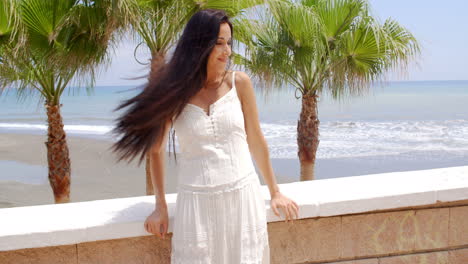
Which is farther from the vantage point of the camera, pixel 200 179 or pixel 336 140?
pixel 336 140

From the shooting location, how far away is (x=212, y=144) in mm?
1877

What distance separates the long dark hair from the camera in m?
1.88

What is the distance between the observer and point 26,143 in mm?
19203

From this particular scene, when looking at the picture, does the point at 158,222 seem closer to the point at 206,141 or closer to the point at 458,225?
the point at 206,141

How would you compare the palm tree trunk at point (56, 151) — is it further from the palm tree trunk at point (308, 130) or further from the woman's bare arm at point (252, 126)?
the woman's bare arm at point (252, 126)

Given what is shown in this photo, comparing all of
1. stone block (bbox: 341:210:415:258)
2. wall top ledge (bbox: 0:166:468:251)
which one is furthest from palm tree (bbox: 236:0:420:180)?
stone block (bbox: 341:210:415:258)

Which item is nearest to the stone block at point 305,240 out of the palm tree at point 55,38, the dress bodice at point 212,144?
the dress bodice at point 212,144

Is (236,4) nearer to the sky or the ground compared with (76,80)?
nearer to the sky

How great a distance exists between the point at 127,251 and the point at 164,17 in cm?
388

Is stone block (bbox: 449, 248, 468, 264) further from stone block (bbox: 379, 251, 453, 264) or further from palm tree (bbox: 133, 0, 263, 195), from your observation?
palm tree (bbox: 133, 0, 263, 195)

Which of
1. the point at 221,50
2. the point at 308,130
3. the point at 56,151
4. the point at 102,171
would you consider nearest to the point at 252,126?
the point at 221,50

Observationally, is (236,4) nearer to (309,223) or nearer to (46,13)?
(46,13)

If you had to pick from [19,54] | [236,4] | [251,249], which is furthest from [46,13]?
[251,249]

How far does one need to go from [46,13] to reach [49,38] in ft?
0.85
